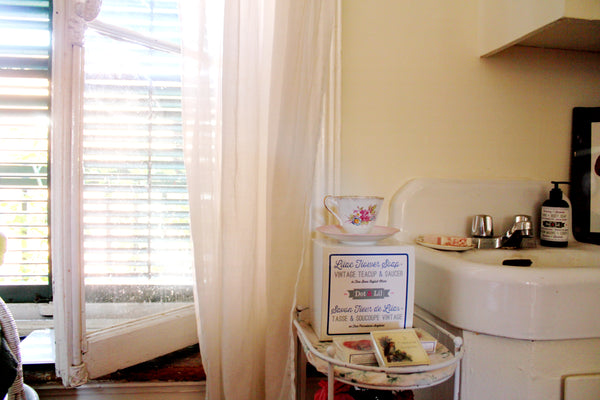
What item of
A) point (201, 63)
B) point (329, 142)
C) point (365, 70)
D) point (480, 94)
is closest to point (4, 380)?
point (201, 63)

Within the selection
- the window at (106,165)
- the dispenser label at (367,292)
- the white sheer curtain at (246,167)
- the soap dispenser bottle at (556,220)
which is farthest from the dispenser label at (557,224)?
the window at (106,165)

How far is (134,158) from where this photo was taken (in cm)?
88

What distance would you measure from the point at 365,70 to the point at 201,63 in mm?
454

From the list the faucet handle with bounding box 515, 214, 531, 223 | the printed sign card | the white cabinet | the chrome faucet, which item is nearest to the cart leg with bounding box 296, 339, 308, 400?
the printed sign card

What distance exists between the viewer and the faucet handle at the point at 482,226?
100 centimetres

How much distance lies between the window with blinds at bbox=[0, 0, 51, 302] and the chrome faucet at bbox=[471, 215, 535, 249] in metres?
1.16

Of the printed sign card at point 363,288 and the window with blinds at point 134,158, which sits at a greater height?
the window with blinds at point 134,158

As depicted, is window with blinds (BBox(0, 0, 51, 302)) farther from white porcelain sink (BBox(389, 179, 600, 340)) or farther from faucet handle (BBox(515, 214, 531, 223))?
faucet handle (BBox(515, 214, 531, 223))

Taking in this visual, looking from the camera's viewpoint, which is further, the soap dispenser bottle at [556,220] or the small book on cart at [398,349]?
the soap dispenser bottle at [556,220]

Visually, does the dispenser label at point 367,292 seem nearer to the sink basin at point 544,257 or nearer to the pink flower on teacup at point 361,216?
the pink flower on teacup at point 361,216

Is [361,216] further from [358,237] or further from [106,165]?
[106,165]

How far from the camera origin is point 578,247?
1.03 m

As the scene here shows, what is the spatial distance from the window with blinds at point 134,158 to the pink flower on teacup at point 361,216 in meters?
0.42

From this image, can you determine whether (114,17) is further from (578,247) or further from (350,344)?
(578,247)
